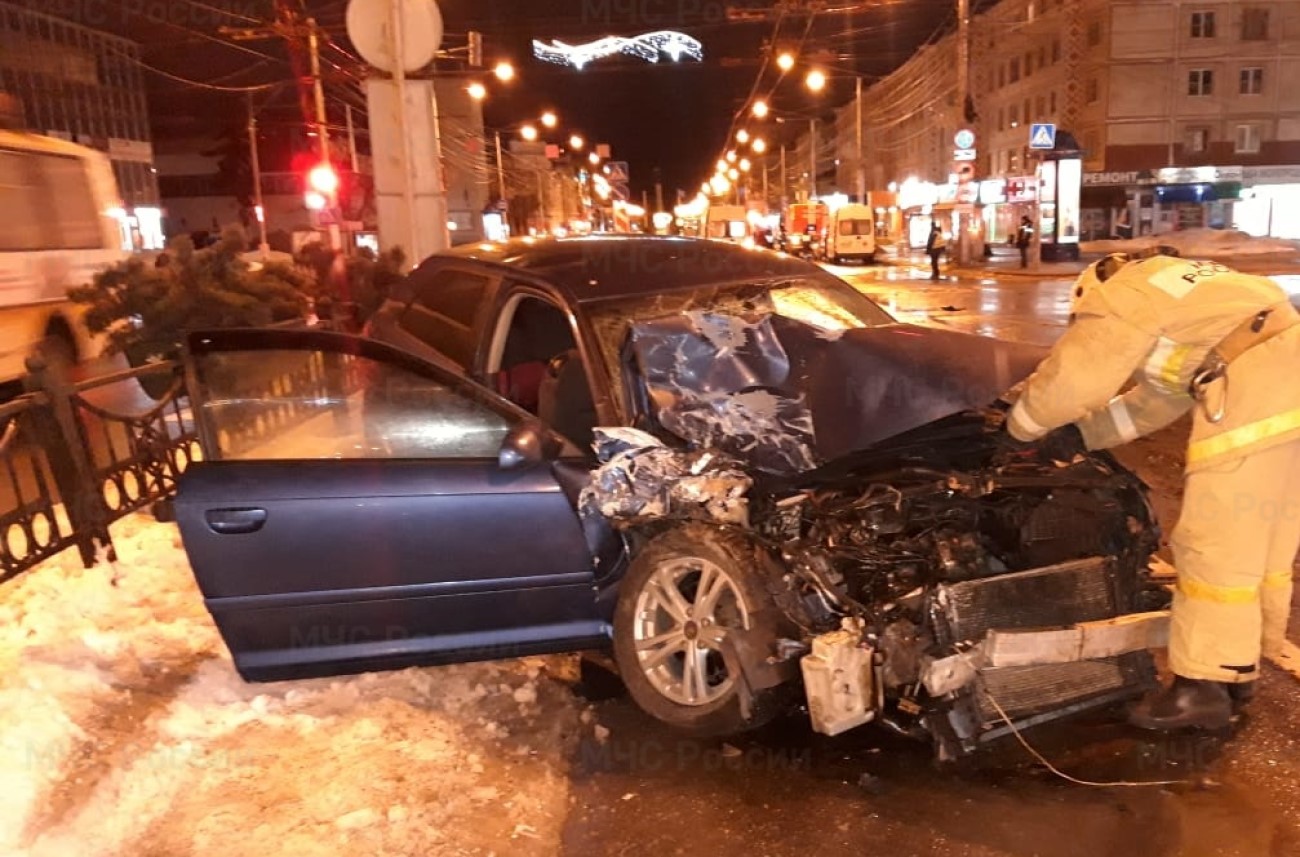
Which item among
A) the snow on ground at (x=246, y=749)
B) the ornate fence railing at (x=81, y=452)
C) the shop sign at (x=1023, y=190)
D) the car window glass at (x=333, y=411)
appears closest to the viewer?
the snow on ground at (x=246, y=749)

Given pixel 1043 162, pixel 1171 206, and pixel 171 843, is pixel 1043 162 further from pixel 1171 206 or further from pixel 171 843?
pixel 171 843

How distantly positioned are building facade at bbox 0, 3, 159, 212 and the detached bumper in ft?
151

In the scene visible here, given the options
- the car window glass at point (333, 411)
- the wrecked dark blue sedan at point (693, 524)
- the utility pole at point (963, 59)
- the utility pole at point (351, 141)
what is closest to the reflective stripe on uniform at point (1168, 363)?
the wrecked dark blue sedan at point (693, 524)

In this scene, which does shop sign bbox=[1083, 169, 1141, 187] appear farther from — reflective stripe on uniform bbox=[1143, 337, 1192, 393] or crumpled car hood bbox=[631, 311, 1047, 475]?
reflective stripe on uniform bbox=[1143, 337, 1192, 393]

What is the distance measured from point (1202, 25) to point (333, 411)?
5170cm

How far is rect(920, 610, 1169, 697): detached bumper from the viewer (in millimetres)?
2990

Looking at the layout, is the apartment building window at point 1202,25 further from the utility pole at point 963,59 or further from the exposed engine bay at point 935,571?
the exposed engine bay at point 935,571

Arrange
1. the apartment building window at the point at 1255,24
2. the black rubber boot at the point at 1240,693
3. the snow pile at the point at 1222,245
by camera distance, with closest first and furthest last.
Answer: the black rubber boot at the point at 1240,693 → the snow pile at the point at 1222,245 → the apartment building window at the point at 1255,24

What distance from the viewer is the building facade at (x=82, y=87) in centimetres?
4269

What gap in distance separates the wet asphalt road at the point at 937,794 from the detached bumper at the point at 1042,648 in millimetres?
365

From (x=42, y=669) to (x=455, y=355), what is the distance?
214cm

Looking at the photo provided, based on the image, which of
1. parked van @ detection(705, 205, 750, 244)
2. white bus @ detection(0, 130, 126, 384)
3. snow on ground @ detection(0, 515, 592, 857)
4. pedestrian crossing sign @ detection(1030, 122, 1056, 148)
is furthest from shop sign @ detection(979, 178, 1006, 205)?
snow on ground @ detection(0, 515, 592, 857)

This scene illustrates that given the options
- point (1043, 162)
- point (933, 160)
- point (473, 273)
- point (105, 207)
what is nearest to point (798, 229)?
point (933, 160)

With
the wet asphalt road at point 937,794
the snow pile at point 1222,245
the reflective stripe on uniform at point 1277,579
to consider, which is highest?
the snow pile at point 1222,245
